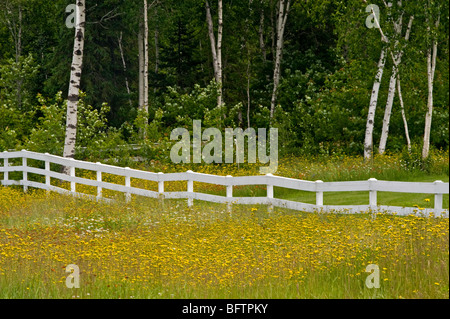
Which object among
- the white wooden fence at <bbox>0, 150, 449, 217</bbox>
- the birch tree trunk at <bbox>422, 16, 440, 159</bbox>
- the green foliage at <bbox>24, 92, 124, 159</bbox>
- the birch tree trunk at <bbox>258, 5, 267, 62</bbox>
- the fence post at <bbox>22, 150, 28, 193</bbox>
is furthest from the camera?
the birch tree trunk at <bbox>258, 5, 267, 62</bbox>

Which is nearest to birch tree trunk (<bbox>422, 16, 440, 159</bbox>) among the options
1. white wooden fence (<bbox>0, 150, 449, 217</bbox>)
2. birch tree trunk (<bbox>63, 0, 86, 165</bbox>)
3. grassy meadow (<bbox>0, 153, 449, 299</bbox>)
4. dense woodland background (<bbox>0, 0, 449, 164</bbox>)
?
dense woodland background (<bbox>0, 0, 449, 164</bbox>)

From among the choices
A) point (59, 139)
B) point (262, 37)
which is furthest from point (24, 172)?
point (262, 37)

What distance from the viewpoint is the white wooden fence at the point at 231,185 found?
1033 cm

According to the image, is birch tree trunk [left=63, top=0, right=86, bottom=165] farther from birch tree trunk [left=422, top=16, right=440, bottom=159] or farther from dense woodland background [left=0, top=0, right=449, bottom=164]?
birch tree trunk [left=422, top=16, right=440, bottom=159]

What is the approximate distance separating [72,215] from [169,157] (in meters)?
8.49

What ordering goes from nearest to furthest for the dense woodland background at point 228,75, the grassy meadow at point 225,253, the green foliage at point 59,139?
the grassy meadow at point 225,253 < the green foliage at point 59,139 < the dense woodland background at point 228,75

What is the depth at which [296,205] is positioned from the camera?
12914 mm

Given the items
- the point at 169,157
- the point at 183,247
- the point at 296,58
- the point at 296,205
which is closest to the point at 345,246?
the point at 183,247

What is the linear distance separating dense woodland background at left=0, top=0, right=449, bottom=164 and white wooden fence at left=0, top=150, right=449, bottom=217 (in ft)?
5.46

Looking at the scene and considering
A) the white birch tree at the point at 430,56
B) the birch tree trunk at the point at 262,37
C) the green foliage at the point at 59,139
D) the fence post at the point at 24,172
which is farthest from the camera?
the birch tree trunk at the point at 262,37

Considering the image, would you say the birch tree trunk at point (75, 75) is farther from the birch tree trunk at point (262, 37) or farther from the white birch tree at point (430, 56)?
the birch tree trunk at point (262, 37)

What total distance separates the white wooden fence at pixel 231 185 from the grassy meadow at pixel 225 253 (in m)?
0.34

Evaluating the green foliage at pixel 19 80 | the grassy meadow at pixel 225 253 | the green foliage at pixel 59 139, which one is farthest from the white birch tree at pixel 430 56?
the green foliage at pixel 19 80

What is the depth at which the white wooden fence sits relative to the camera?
1033 centimetres
